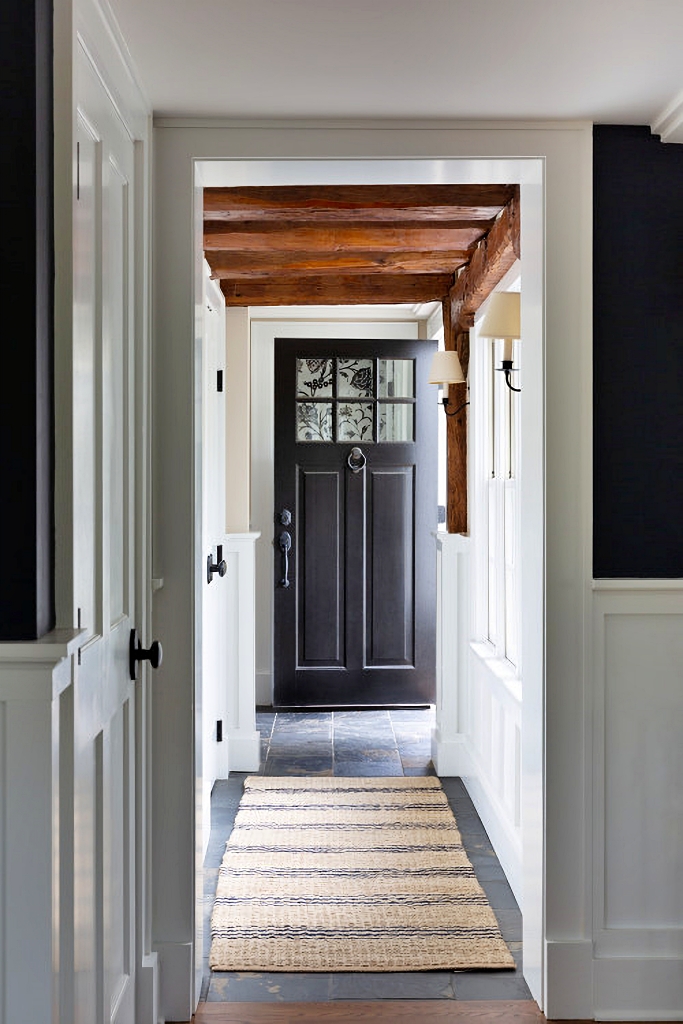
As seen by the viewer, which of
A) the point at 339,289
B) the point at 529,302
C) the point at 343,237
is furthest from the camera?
the point at 339,289

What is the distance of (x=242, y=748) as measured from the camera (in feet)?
16.2

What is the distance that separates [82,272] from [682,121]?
5.09ft

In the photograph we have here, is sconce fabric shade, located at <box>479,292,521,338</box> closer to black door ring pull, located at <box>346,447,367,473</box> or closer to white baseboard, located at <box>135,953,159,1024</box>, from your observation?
white baseboard, located at <box>135,953,159,1024</box>

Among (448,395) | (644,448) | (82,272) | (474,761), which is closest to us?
(82,272)

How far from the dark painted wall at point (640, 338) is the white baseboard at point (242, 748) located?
2.69 m

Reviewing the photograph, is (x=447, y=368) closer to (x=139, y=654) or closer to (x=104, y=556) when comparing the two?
(x=139, y=654)

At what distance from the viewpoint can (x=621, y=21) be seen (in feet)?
6.76

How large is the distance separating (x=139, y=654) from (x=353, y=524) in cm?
384

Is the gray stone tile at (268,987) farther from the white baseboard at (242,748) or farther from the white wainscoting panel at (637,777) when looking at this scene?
the white baseboard at (242,748)

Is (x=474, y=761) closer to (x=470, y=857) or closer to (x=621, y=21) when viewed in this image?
(x=470, y=857)

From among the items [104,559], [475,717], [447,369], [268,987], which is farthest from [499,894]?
[447,369]

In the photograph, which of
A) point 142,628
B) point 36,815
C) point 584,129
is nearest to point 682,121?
point 584,129

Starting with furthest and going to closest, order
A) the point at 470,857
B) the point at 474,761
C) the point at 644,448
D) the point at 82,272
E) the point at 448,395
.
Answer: the point at 448,395
the point at 474,761
the point at 470,857
the point at 644,448
the point at 82,272

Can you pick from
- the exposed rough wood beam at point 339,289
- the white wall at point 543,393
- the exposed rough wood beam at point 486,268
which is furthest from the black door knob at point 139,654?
the exposed rough wood beam at point 339,289
